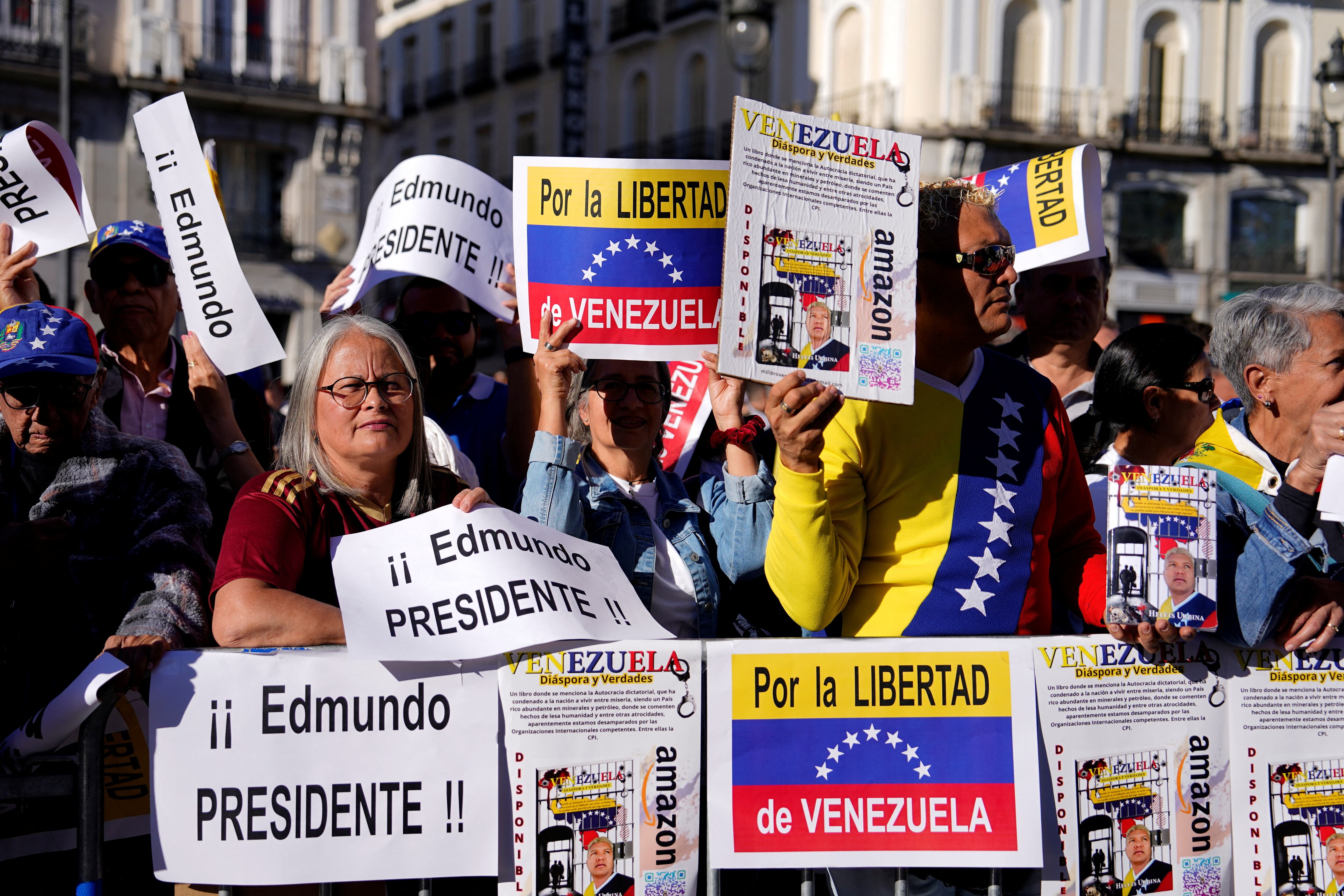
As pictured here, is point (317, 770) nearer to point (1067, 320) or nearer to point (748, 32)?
point (1067, 320)

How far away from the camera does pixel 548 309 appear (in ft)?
10.9

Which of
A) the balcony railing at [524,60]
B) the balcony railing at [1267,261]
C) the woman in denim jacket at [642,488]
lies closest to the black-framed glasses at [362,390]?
the woman in denim jacket at [642,488]

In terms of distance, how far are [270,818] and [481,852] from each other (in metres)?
0.42

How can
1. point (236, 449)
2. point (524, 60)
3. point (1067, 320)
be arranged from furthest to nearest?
1. point (524, 60)
2. point (1067, 320)
3. point (236, 449)

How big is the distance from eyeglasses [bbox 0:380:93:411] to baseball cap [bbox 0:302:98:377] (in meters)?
0.04

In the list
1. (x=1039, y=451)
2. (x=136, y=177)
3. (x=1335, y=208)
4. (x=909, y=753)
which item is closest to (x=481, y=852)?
(x=909, y=753)

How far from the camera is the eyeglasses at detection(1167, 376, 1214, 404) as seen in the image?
12.7ft

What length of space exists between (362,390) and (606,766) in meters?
1.07

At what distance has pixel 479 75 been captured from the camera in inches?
1453

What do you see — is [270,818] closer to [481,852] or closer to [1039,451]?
[481,852]

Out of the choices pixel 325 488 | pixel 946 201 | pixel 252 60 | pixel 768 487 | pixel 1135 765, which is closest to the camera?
pixel 1135 765

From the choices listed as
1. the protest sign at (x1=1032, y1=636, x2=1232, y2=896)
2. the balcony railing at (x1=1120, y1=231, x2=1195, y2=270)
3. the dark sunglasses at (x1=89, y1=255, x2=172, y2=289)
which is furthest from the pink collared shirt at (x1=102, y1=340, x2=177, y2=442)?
the balcony railing at (x1=1120, y1=231, x2=1195, y2=270)

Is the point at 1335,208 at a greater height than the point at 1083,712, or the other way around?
the point at 1335,208

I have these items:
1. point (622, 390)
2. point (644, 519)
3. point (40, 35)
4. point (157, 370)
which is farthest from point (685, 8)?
point (644, 519)
